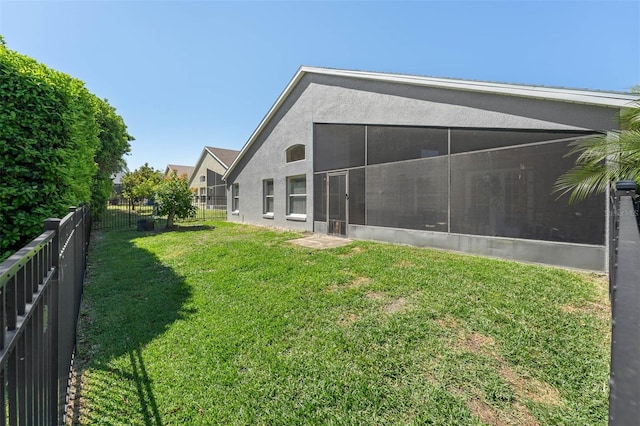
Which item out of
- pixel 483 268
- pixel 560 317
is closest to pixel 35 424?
pixel 560 317

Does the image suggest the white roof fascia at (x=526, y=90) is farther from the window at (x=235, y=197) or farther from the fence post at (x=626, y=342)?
the window at (x=235, y=197)

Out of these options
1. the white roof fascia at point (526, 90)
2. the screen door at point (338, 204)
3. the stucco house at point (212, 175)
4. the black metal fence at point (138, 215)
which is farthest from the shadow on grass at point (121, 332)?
the stucco house at point (212, 175)

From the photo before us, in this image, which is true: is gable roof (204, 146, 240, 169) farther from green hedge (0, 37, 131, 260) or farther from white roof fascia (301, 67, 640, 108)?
green hedge (0, 37, 131, 260)

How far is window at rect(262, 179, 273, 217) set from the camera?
46.9 feet

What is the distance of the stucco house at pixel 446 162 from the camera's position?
5.48 metres

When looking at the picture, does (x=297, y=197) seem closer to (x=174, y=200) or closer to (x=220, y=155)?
(x=174, y=200)

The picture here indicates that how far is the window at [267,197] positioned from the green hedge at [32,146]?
932 cm

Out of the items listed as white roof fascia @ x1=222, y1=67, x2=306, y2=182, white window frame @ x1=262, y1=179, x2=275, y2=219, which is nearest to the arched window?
white window frame @ x1=262, y1=179, x2=275, y2=219

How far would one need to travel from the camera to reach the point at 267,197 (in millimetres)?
14562

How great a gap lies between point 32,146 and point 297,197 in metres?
8.72

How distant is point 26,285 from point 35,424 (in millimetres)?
864

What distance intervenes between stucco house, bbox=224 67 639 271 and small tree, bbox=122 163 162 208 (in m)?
10.0

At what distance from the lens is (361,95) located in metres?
9.35

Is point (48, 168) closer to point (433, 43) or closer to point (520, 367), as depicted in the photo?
point (520, 367)
